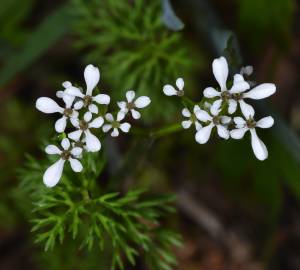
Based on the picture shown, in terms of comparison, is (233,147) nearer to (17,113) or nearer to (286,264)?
(286,264)

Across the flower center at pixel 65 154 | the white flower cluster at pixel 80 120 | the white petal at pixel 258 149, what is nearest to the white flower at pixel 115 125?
the white flower cluster at pixel 80 120

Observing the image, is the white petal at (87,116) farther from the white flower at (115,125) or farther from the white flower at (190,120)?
the white flower at (190,120)

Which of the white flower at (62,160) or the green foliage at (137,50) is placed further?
the green foliage at (137,50)

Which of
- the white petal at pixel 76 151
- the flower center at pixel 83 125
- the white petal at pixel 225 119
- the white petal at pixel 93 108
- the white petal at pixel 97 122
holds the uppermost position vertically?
the white petal at pixel 93 108

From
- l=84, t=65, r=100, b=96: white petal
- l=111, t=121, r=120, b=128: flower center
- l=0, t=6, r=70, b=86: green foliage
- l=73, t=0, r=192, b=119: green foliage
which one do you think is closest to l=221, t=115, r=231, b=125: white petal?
l=111, t=121, r=120, b=128: flower center

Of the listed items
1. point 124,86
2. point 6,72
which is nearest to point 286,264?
point 124,86

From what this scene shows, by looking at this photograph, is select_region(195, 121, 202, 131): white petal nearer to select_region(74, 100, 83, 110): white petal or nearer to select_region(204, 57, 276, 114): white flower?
select_region(204, 57, 276, 114): white flower
